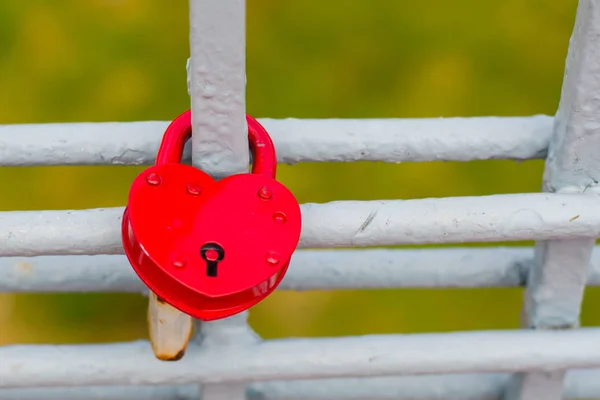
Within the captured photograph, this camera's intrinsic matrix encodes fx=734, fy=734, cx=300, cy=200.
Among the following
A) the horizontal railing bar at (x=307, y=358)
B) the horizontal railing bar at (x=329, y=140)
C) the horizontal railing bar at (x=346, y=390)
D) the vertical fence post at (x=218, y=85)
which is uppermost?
the vertical fence post at (x=218, y=85)

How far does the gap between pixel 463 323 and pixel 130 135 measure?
36.7 inches

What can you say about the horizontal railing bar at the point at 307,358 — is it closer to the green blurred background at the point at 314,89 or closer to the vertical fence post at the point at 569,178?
the vertical fence post at the point at 569,178

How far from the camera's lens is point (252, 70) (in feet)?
5.52

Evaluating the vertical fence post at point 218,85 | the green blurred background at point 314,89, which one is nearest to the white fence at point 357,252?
the vertical fence post at point 218,85

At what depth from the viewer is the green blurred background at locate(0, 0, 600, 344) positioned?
4.32 ft

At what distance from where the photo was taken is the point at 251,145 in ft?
1.73

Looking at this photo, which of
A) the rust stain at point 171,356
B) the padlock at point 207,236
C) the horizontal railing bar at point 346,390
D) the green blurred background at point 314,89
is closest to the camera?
the padlock at point 207,236

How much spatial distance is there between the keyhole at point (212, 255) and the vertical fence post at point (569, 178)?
0.90ft

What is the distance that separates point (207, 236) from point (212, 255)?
0.5 inches

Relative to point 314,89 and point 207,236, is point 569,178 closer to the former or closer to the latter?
point 207,236

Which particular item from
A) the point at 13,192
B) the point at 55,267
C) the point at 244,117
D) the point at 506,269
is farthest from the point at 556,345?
the point at 13,192

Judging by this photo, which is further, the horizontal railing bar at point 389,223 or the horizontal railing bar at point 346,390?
the horizontal railing bar at point 346,390

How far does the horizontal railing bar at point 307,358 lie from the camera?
2.00ft

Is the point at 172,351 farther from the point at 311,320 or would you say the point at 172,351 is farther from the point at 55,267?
Answer: the point at 311,320
